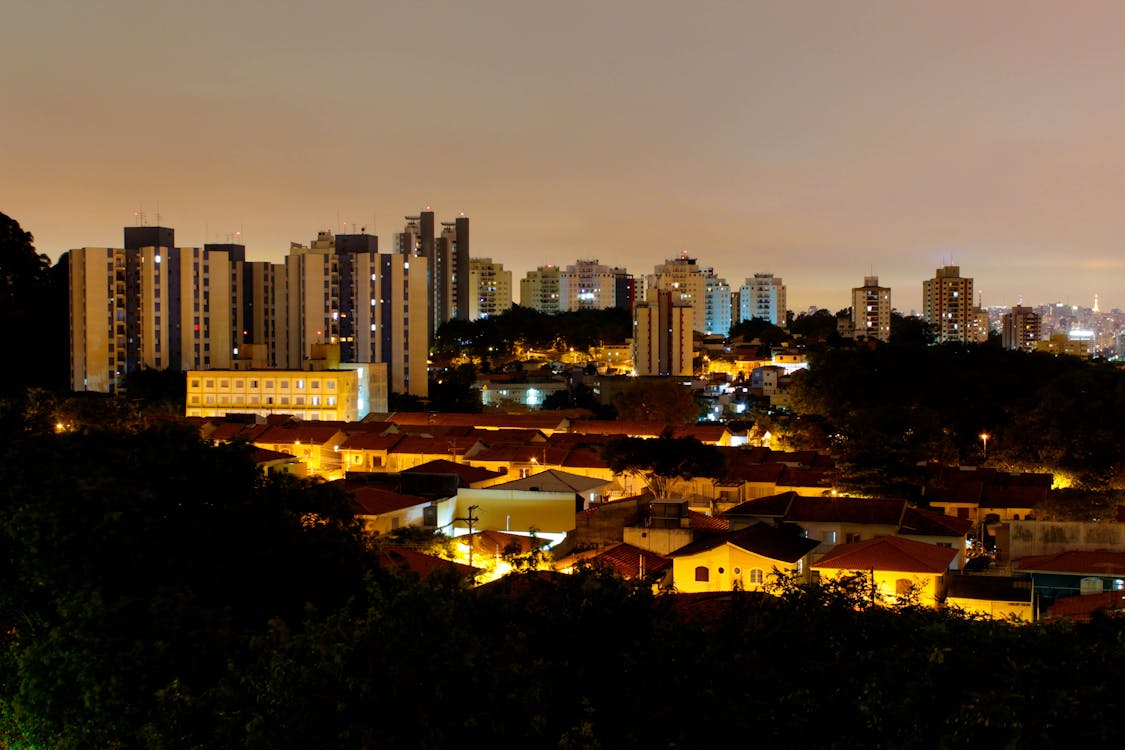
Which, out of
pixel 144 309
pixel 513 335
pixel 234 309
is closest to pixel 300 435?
pixel 144 309

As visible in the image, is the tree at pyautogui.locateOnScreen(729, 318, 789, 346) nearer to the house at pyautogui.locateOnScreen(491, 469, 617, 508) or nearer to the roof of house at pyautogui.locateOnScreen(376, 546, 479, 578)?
the house at pyautogui.locateOnScreen(491, 469, 617, 508)

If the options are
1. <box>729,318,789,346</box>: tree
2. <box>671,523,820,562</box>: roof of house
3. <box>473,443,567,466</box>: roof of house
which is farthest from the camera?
<box>729,318,789,346</box>: tree

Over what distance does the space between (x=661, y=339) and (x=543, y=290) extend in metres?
27.8

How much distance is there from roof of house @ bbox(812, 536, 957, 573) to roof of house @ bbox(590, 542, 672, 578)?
53.1 inches

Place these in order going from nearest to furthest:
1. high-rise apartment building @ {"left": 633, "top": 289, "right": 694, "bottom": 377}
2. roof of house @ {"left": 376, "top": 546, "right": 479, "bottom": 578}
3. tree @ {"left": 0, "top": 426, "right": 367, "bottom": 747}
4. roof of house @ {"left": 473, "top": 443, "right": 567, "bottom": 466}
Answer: tree @ {"left": 0, "top": 426, "right": 367, "bottom": 747}, roof of house @ {"left": 376, "top": 546, "right": 479, "bottom": 578}, roof of house @ {"left": 473, "top": 443, "right": 567, "bottom": 466}, high-rise apartment building @ {"left": 633, "top": 289, "right": 694, "bottom": 377}

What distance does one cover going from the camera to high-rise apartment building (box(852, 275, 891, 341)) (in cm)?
5872

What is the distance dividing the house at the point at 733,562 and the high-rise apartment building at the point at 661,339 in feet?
80.1

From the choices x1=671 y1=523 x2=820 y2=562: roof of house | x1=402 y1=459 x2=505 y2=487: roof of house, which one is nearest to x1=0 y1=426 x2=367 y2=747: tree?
x1=671 y1=523 x2=820 y2=562: roof of house

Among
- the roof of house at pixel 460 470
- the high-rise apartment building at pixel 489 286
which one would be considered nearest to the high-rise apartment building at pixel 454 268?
the high-rise apartment building at pixel 489 286

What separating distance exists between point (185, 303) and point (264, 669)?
23550 mm

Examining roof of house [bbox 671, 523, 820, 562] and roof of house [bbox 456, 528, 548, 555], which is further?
roof of house [bbox 456, 528, 548, 555]

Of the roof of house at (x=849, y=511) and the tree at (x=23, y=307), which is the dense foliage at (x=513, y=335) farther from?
the roof of house at (x=849, y=511)

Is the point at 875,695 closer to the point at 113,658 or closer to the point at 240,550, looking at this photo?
the point at 113,658

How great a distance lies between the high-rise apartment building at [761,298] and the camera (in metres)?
61.6
